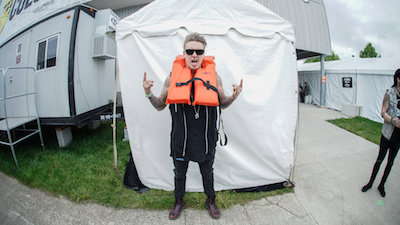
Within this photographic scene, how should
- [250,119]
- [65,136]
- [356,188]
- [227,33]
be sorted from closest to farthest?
[227,33] → [250,119] → [356,188] → [65,136]

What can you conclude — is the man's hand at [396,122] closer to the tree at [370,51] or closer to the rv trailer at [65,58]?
the rv trailer at [65,58]

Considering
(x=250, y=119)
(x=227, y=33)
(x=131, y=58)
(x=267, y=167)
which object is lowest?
(x=267, y=167)

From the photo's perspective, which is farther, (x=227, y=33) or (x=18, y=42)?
(x=18, y=42)

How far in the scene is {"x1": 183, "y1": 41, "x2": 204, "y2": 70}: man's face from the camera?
1.80 meters

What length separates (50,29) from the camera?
398 cm

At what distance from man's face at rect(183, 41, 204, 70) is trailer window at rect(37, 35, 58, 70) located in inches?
140

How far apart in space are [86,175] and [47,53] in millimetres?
2833

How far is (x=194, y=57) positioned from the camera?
1817mm

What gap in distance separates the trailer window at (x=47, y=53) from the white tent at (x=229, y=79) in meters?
2.36

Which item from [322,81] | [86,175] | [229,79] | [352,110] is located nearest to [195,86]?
[229,79]

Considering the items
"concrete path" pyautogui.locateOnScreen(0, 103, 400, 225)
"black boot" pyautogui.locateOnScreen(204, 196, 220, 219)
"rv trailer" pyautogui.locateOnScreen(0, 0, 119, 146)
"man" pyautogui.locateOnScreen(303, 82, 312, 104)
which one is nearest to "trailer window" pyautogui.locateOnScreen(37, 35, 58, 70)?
"rv trailer" pyautogui.locateOnScreen(0, 0, 119, 146)

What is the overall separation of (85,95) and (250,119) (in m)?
3.71

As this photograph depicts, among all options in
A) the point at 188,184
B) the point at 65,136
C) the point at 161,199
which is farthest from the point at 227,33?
the point at 65,136

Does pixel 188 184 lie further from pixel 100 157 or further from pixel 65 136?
pixel 65 136
